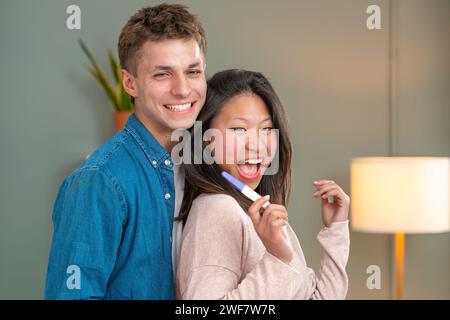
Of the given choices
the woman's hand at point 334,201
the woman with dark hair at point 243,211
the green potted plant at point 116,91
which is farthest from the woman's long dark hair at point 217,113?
the green potted plant at point 116,91

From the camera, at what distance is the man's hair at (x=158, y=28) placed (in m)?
1.03

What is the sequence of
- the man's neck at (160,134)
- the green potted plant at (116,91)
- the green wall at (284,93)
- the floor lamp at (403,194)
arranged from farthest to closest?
the green wall at (284,93) → the green potted plant at (116,91) → the floor lamp at (403,194) → the man's neck at (160,134)

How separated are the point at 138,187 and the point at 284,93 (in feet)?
5.21

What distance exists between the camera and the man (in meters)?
0.93

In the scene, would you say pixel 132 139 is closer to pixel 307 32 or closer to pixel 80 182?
pixel 80 182

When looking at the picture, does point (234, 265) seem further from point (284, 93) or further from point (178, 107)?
point (284, 93)

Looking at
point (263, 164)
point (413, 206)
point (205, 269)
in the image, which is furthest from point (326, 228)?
point (413, 206)

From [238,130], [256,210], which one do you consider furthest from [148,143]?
[256,210]

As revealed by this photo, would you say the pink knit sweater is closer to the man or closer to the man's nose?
the man

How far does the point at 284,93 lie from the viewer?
98.3 inches

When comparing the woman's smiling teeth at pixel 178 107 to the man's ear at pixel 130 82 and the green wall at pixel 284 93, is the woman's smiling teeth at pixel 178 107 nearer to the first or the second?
the man's ear at pixel 130 82

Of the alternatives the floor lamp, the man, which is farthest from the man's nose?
the floor lamp

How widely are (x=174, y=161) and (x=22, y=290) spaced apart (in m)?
1.69

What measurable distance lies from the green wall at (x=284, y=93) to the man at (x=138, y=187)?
4.62 ft
